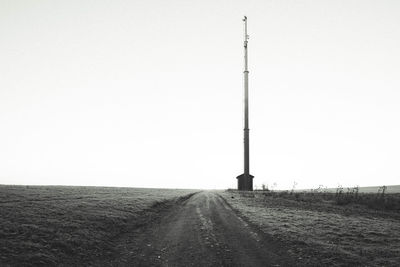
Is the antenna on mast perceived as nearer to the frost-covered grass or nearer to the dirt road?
the frost-covered grass

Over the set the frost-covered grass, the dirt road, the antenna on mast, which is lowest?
the dirt road

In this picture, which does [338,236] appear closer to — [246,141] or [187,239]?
[187,239]

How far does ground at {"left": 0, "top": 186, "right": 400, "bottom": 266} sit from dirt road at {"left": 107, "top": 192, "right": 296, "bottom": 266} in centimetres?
4

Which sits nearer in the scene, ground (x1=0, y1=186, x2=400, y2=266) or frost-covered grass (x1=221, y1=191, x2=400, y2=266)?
ground (x1=0, y1=186, x2=400, y2=266)

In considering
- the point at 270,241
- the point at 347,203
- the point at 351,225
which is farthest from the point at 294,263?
the point at 347,203

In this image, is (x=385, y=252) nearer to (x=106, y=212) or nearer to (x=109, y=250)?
(x=109, y=250)

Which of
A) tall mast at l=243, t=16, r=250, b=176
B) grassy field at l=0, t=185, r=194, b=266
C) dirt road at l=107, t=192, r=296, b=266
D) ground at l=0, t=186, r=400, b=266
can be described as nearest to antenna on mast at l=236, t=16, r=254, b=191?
tall mast at l=243, t=16, r=250, b=176

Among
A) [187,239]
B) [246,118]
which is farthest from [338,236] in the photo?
[246,118]

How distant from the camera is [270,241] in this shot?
14.6 metres

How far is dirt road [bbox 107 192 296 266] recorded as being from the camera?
11805 millimetres

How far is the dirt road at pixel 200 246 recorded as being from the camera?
11805 mm

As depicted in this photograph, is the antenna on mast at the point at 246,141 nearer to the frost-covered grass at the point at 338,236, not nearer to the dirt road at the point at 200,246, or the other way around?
A: the frost-covered grass at the point at 338,236

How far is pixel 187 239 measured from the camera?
1502cm

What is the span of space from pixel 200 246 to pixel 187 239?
1.49 meters
